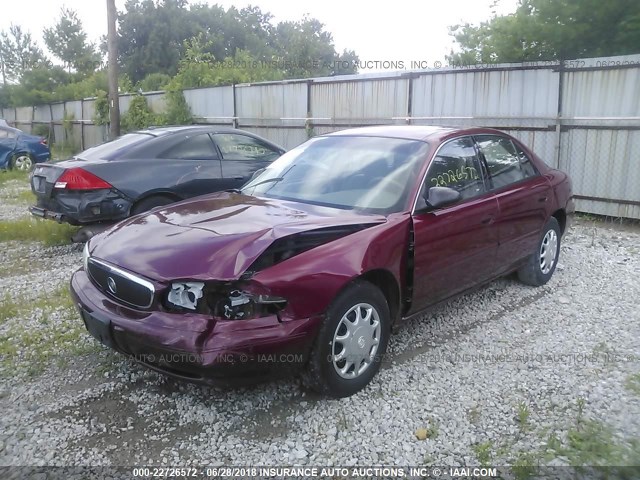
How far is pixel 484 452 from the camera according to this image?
9.59 ft

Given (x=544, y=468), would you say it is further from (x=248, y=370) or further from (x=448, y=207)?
(x=448, y=207)

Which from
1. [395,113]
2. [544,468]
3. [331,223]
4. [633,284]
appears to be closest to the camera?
[544,468]

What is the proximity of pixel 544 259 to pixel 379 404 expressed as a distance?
9.69ft

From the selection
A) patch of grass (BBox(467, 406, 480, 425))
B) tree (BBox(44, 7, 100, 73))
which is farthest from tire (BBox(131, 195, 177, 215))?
tree (BBox(44, 7, 100, 73))

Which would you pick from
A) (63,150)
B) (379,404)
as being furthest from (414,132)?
(63,150)

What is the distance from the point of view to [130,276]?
10.2 ft

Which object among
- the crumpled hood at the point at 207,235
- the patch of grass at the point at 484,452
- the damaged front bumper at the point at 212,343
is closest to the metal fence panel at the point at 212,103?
the crumpled hood at the point at 207,235

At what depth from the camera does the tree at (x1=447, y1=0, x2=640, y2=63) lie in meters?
11.8

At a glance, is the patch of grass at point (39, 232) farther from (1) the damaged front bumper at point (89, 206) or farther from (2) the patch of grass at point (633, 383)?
(2) the patch of grass at point (633, 383)

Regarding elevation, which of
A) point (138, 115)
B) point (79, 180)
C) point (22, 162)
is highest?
point (138, 115)

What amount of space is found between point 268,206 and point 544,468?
7.55 feet

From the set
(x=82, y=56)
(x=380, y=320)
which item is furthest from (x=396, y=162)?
(x=82, y=56)

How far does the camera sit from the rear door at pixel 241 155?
7203 millimetres

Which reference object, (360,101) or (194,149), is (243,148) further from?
(360,101)
